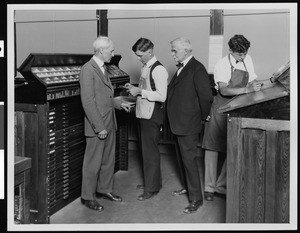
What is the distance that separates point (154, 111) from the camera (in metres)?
4.16

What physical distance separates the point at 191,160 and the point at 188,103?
0.54 meters

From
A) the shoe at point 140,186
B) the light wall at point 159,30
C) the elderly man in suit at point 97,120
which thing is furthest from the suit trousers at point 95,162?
the light wall at point 159,30

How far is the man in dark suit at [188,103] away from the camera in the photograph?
388cm

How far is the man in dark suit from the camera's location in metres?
3.88

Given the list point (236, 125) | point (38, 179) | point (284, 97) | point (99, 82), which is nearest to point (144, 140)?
point (99, 82)

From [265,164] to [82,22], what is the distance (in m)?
4.18

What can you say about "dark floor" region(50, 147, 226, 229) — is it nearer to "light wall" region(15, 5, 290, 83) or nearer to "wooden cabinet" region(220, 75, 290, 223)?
"wooden cabinet" region(220, 75, 290, 223)

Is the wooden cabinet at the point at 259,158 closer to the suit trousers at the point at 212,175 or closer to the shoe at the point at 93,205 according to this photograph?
A: the suit trousers at the point at 212,175

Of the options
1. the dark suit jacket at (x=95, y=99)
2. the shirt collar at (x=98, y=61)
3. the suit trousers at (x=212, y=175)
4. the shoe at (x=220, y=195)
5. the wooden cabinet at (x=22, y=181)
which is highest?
the shirt collar at (x=98, y=61)

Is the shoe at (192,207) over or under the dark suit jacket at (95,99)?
under

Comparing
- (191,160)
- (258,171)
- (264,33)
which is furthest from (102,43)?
(264,33)

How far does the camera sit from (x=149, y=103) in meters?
4.12

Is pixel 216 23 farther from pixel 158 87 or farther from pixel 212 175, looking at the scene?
pixel 212 175

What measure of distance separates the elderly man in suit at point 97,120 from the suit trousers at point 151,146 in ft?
0.93
